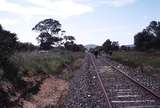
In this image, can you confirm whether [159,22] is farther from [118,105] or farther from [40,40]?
[118,105]

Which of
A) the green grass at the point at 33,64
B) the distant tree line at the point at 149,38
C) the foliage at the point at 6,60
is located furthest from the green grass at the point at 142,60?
the distant tree line at the point at 149,38

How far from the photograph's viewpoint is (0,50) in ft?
55.5

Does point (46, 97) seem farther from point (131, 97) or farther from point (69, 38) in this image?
point (69, 38)

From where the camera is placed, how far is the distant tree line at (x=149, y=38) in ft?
292

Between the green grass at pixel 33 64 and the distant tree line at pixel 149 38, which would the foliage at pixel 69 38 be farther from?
the green grass at pixel 33 64

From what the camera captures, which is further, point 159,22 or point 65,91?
point 159,22

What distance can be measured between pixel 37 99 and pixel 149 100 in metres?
4.33

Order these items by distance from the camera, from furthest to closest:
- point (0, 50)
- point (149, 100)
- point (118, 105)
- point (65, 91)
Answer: point (65, 91), point (0, 50), point (149, 100), point (118, 105)

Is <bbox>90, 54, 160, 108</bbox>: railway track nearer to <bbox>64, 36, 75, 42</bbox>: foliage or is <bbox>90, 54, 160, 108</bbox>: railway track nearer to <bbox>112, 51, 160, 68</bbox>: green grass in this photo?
<bbox>112, 51, 160, 68</bbox>: green grass

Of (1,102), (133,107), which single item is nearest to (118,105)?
(133,107)

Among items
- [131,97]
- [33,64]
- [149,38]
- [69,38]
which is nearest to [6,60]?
[131,97]

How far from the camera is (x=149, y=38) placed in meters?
96.0

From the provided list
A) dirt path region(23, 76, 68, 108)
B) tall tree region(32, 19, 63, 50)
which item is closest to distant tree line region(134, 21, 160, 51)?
tall tree region(32, 19, 63, 50)

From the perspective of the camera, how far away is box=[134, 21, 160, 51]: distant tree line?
8885 centimetres
